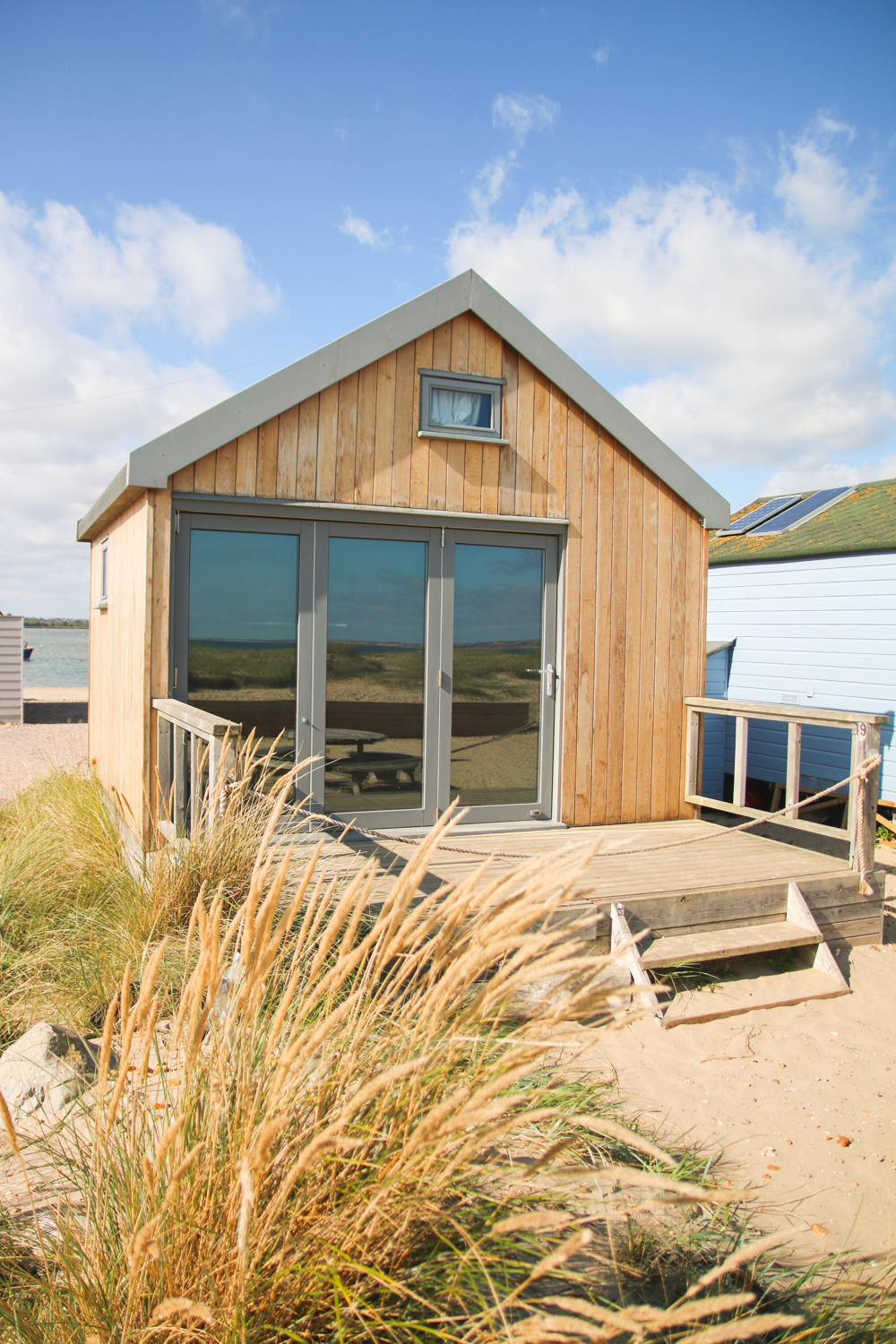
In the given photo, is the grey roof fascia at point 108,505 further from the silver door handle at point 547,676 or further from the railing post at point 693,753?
the railing post at point 693,753

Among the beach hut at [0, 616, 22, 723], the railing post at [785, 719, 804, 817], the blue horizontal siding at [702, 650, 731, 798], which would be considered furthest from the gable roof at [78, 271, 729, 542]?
the beach hut at [0, 616, 22, 723]

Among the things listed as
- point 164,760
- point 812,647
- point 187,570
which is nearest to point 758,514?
point 812,647

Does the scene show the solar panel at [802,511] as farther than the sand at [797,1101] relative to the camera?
Yes

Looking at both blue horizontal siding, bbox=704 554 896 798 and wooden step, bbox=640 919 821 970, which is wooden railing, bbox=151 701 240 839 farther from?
blue horizontal siding, bbox=704 554 896 798

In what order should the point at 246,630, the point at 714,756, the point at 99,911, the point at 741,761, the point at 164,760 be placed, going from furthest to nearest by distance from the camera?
the point at 714,756, the point at 741,761, the point at 246,630, the point at 164,760, the point at 99,911

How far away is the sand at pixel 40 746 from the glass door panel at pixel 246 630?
3928 millimetres

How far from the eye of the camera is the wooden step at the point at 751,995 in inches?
185

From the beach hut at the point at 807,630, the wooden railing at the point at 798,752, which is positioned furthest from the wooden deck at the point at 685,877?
the beach hut at the point at 807,630

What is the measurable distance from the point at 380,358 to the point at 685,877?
4401 millimetres

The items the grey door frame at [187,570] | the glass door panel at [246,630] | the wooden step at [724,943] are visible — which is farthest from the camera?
the glass door panel at [246,630]

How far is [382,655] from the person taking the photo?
6379 millimetres

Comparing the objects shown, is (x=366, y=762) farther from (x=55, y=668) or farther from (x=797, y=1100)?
(x=55, y=668)

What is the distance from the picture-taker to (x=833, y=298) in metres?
35.7

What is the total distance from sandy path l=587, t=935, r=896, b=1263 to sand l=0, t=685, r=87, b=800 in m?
7.17
